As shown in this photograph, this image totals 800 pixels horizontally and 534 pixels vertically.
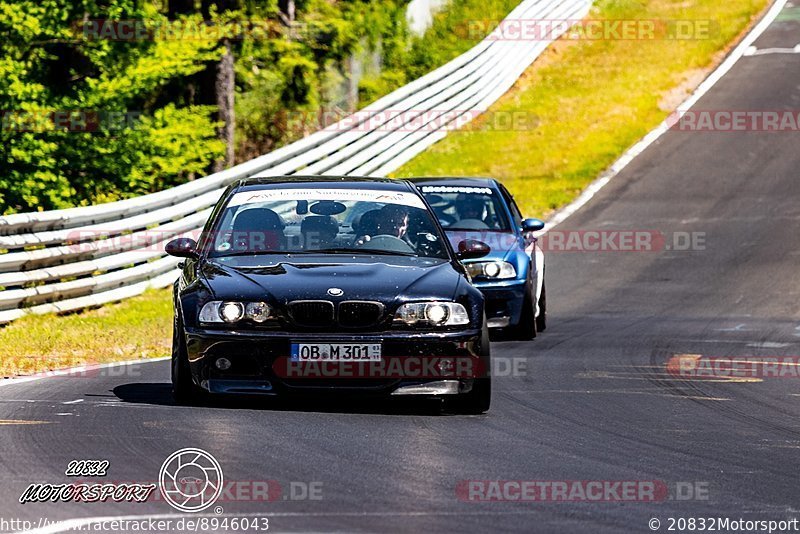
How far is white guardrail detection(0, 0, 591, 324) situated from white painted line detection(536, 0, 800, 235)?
360cm

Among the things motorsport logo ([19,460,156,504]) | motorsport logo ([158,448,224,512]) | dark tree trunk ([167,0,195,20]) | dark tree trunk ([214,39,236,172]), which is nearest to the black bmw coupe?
motorsport logo ([158,448,224,512])

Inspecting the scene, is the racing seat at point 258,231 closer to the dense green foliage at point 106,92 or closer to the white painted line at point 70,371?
the white painted line at point 70,371

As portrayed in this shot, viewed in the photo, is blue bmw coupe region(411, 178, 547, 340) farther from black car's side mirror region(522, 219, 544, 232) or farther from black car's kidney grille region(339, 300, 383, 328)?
black car's kidney grille region(339, 300, 383, 328)

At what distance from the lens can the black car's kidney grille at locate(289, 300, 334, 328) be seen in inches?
334

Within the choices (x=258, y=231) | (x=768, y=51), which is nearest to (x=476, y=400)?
(x=258, y=231)

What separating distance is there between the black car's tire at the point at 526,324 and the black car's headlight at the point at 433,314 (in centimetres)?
488

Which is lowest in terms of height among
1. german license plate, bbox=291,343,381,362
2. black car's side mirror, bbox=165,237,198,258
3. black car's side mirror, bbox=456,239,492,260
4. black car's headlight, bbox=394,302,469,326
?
german license plate, bbox=291,343,381,362

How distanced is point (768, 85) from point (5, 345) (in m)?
23.6

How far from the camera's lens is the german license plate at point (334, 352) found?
841 centimetres

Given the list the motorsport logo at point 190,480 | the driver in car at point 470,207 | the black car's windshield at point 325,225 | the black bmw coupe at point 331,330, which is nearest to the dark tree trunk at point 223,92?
the driver in car at point 470,207

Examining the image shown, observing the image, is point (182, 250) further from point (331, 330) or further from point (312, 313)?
point (331, 330)

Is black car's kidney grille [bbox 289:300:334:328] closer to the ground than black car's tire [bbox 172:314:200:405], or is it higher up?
higher up

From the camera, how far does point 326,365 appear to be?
27.6 feet

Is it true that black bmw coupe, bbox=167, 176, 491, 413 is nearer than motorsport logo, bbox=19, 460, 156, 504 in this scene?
No
